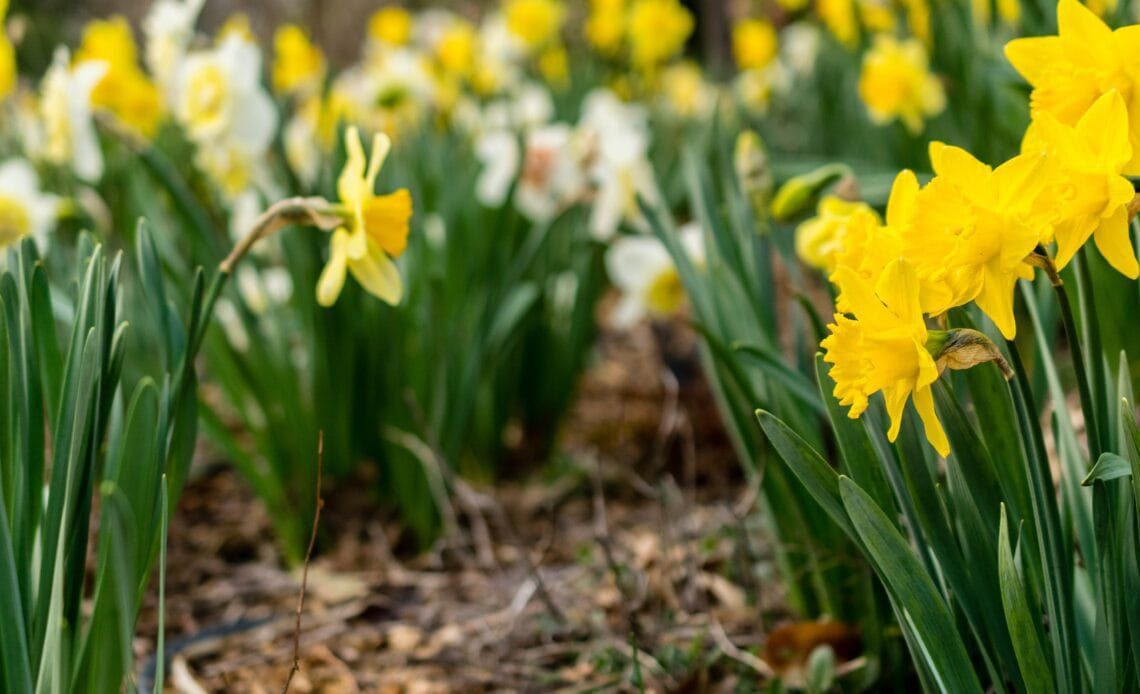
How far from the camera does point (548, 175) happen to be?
2490 mm

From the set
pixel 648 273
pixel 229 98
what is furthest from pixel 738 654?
pixel 229 98

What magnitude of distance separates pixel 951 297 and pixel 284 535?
1.52 m

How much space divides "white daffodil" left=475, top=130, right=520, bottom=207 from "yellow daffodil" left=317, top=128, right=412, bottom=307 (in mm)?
1244

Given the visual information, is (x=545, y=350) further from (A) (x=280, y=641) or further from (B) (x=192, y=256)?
(A) (x=280, y=641)

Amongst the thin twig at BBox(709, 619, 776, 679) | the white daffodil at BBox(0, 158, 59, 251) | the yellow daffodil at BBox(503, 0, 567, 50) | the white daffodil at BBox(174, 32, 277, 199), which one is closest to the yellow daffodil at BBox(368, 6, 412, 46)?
the yellow daffodil at BBox(503, 0, 567, 50)

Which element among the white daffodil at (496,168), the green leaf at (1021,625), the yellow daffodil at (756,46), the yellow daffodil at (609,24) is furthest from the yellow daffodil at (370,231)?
the yellow daffodil at (756,46)

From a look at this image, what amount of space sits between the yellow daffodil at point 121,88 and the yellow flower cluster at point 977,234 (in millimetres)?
1609

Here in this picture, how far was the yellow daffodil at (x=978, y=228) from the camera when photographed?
74cm

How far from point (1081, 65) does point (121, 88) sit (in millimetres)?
2173

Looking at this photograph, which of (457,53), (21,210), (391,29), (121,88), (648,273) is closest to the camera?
(21,210)

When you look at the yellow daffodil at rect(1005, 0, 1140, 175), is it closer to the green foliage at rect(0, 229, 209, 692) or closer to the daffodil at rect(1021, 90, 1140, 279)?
the daffodil at rect(1021, 90, 1140, 279)

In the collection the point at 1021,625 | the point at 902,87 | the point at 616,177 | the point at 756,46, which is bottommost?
the point at 1021,625

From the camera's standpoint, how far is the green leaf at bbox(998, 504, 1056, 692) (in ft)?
2.59

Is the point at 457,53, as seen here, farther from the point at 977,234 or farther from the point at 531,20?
the point at 977,234
